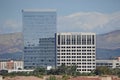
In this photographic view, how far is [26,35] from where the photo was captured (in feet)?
393

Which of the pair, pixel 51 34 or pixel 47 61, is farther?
pixel 51 34

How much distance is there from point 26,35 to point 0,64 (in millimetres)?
8407

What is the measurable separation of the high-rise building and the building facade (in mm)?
8376

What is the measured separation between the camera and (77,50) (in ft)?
305

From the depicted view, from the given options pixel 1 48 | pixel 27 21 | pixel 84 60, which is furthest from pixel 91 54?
pixel 1 48

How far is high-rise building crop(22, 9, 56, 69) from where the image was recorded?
10612cm

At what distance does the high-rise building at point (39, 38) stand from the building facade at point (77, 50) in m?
8.38

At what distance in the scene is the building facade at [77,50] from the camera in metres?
91.2

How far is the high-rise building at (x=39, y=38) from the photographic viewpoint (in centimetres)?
10612

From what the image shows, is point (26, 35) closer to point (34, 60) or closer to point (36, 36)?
point (36, 36)

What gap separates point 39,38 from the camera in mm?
116250

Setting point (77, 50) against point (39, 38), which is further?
point (39, 38)

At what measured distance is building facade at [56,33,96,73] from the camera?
91250 mm

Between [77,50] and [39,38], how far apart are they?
2417cm
